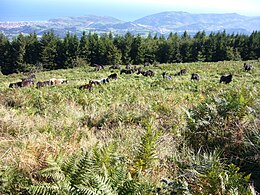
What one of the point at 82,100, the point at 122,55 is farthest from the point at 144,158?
the point at 122,55

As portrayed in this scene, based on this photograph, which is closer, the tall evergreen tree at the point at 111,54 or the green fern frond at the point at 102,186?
the green fern frond at the point at 102,186

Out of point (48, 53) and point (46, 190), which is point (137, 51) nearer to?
point (48, 53)

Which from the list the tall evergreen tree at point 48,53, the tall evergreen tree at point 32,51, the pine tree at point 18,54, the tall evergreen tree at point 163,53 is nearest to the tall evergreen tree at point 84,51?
the tall evergreen tree at point 48,53

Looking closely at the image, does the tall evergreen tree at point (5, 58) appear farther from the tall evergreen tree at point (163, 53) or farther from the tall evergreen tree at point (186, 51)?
the tall evergreen tree at point (186, 51)

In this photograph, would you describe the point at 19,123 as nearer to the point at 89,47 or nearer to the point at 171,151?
the point at 171,151

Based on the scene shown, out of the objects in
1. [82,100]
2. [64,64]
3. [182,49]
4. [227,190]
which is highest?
[227,190]

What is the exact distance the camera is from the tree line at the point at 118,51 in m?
63.5

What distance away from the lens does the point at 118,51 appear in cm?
6297

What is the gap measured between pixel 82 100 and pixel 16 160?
6.41 metres

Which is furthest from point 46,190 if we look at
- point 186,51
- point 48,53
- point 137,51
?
point 186,51

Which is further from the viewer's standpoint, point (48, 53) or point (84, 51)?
point (48, 53)

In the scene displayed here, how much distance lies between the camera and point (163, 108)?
6.98m

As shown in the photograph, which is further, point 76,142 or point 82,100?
point 82,100

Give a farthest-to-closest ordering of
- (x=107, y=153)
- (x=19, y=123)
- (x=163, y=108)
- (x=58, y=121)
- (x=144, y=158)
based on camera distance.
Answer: (x=163, y=108)
(x=58, y=121)
(x=19, y=123)
(x=144, y=158)
(x=107, y=153)
